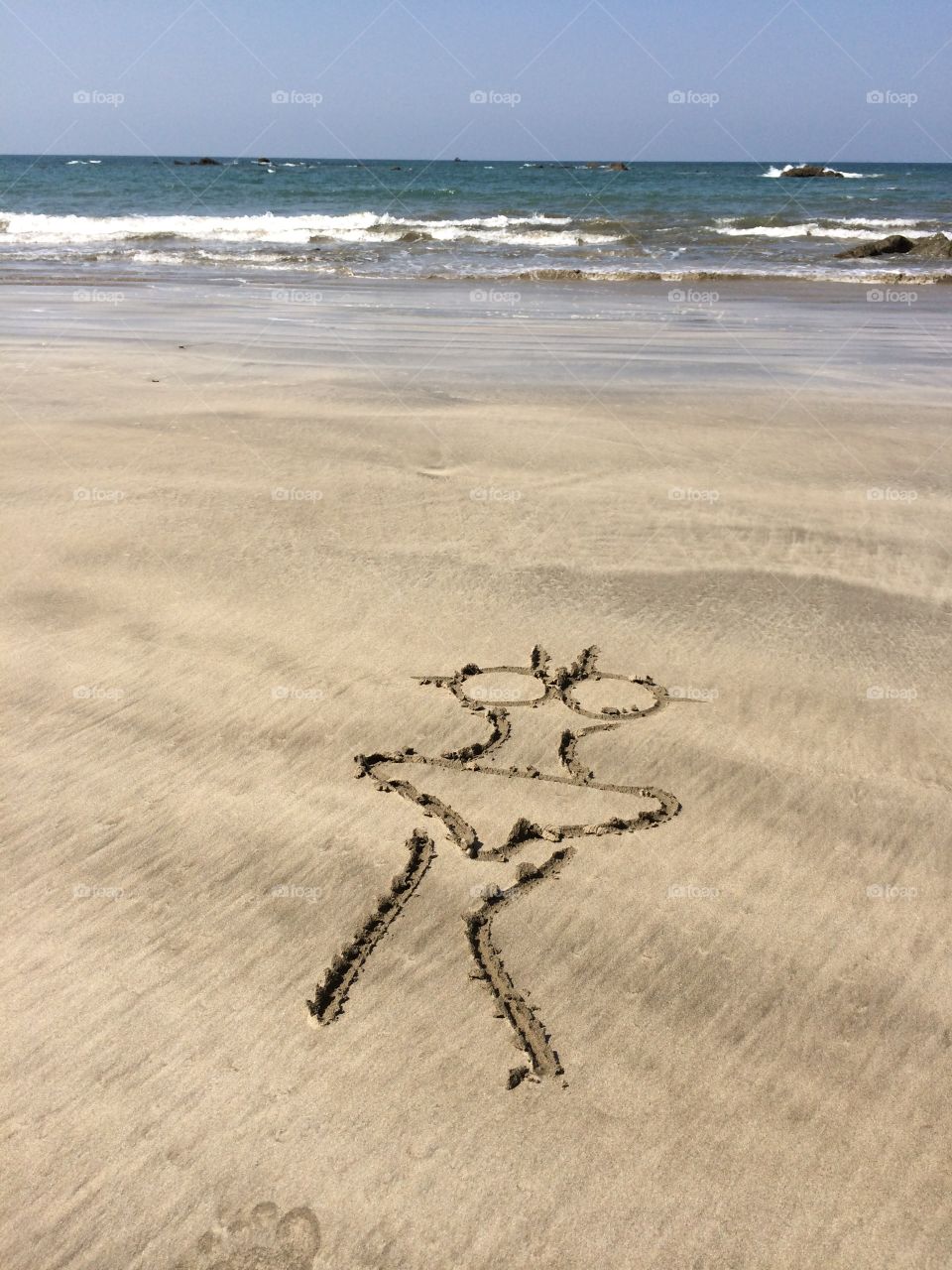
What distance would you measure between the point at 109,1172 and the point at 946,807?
106 inches

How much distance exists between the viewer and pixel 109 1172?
2.24 metres

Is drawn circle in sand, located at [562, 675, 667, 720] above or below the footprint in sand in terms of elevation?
above

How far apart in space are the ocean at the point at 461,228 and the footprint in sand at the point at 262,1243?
714 inches

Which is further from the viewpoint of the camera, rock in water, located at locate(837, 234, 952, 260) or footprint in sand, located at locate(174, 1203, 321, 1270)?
rock in water, located at locate(837, 234, 952, 260)

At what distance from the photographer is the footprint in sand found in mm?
2086

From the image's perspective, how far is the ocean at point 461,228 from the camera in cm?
2061

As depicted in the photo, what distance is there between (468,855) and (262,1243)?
1.28m

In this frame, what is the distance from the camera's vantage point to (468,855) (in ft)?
10.5

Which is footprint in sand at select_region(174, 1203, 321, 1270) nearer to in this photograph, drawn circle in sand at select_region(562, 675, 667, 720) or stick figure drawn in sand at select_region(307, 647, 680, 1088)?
stick figure drawn in sand at select_region(307, 647, 680, 1088)

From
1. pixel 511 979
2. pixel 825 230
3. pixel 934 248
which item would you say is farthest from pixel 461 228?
pixel 511 979

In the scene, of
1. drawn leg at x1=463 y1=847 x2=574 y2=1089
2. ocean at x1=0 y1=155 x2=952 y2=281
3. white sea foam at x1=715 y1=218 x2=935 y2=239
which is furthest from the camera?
white sea foam at x1=715 y1=218 x2=935 y2=239

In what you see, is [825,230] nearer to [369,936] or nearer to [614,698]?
[614,698]

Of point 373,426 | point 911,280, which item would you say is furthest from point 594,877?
point 911,280

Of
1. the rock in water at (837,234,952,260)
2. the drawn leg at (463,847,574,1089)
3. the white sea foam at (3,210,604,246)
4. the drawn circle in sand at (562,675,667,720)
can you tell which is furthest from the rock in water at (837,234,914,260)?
the drawn leg at (463,847,574,1089)
